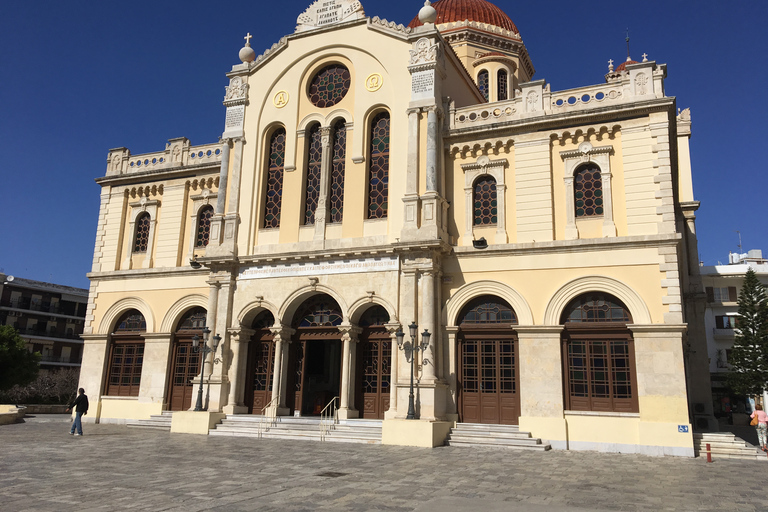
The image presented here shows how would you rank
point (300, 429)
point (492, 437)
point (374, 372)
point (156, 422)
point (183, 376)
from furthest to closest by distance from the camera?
point (183, 376) < point (156, 422) < point (374, 372) < point (300, 429) < point (492, 437)

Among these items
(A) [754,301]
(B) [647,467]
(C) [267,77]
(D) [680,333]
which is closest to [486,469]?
(B) [647,467]

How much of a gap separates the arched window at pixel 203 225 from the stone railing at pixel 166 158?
1944 mm

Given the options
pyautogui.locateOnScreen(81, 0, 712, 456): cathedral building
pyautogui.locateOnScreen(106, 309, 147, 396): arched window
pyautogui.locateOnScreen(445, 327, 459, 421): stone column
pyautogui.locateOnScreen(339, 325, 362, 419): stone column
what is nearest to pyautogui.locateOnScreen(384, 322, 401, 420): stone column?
pyautogui.locateOnScreen(81, 0, 712, 456): cathedral building

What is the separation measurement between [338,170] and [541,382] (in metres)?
10.2

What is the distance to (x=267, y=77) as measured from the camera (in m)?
23.6

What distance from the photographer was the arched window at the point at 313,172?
22031 mm

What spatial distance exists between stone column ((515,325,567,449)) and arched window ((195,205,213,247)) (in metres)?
13.3

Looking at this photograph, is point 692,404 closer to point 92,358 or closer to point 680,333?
point 680,333

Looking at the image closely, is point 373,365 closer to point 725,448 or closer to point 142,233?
point 725,448

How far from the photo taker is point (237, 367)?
68.8 feet

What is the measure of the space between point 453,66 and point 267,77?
7.25 m

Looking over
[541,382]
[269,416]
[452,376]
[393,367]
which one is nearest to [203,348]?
[269,416]

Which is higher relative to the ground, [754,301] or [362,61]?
[362,61]

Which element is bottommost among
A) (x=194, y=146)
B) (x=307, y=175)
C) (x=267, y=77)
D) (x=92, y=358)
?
(x=92, y=358)
